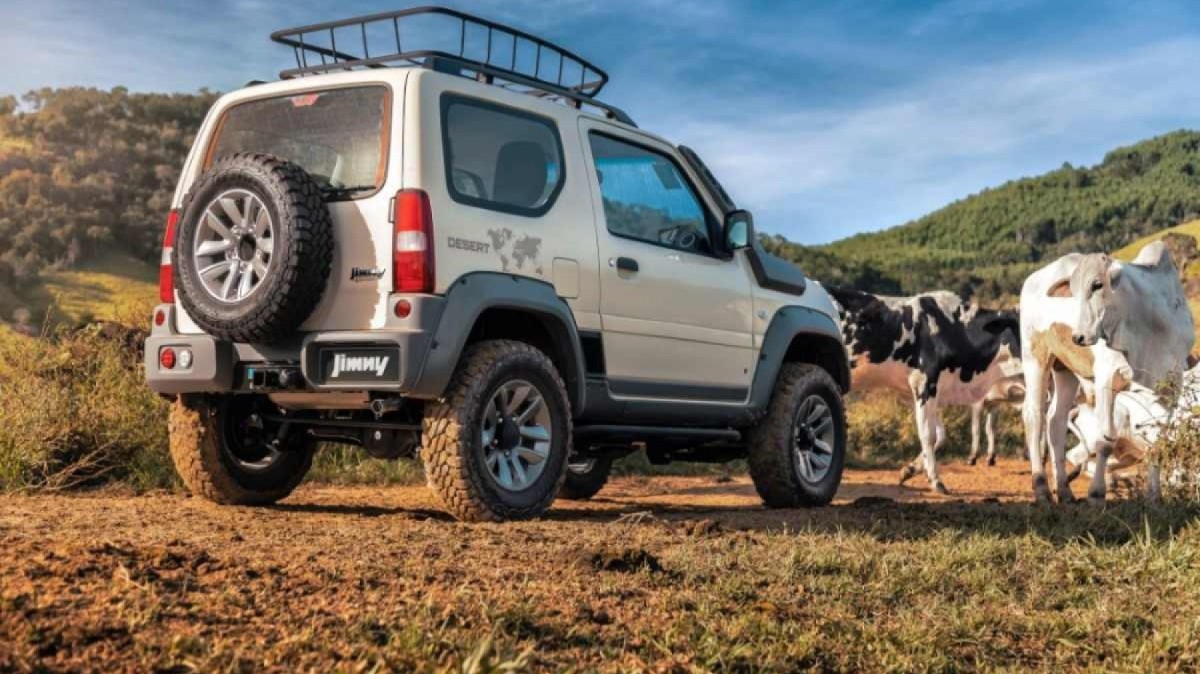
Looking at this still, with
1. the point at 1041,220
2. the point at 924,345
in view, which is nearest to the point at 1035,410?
the point at 924,345

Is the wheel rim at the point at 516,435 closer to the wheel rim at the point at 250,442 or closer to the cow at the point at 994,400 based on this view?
the wheel rim at the point at 250,442

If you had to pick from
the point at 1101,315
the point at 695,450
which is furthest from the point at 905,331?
the point at 695,450

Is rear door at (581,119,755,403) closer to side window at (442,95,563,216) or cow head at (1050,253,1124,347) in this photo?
side window at (442,95,563,216)

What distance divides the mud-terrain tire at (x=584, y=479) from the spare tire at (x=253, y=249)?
409cm

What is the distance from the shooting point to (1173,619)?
557 cm

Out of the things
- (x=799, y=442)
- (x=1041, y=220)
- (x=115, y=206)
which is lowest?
(x=799, y=442)

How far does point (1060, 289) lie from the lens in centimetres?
1078

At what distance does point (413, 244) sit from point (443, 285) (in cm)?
26

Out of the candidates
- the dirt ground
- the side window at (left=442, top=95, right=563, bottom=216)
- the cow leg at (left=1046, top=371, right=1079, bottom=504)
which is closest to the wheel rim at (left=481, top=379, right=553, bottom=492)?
the dirt ground

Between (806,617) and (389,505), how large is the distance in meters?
4.46

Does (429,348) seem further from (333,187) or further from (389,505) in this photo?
(389,505)

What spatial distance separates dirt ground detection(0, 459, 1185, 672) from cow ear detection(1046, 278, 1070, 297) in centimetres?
387

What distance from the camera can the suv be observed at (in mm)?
6512

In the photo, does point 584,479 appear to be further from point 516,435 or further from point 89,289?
point 89,289
